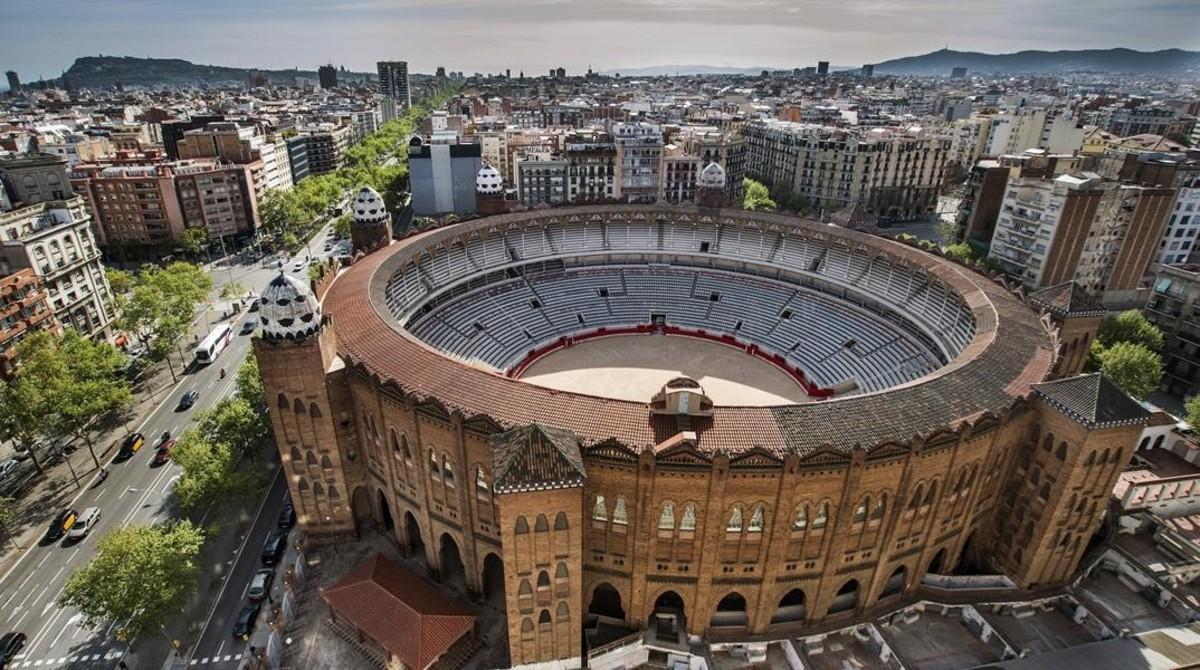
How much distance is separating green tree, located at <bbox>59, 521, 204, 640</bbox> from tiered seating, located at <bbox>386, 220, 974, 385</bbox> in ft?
95.7

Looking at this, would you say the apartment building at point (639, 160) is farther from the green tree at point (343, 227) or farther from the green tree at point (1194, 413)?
the green tree at point (1194, 413)

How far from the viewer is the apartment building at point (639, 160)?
13212 centimetres

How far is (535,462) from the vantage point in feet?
103

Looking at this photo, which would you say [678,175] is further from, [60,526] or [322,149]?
[60,526]

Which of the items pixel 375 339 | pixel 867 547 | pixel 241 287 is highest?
pixel 375 339

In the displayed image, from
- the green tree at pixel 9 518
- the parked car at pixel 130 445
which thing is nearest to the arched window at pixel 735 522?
the green tree at pixel 9 518

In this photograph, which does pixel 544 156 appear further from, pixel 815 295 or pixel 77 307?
pixel 77 307

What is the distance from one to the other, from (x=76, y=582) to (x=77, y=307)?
53.6m

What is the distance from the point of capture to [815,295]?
259 ft

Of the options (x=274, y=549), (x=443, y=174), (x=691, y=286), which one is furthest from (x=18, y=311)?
(x=443, y=174)

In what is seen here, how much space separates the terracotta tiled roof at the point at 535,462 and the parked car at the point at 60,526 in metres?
44.6

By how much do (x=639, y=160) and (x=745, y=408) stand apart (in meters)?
105

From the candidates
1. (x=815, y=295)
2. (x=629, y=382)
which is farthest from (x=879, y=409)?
(x=815, y=295)

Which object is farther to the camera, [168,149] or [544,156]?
[168,149]
